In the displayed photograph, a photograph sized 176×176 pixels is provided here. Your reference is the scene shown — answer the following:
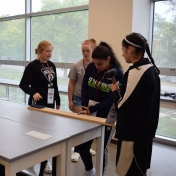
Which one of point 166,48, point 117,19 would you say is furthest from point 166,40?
point 117,19

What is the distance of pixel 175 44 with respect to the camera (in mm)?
3508

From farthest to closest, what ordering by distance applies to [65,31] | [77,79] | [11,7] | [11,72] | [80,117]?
[11,72] < [11,7] < [65,31] < [77,79] < [80,117]

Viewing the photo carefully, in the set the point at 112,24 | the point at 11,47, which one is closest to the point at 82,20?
the point at 112,24

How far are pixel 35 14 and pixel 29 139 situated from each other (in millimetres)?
3714

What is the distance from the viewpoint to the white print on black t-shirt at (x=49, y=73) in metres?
2.94

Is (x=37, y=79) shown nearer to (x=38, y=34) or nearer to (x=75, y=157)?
(x=75, y=157)

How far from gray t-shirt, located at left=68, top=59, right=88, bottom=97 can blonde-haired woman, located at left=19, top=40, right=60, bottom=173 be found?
0.24 meters

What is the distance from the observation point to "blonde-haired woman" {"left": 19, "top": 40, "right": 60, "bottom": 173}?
9.47 feet

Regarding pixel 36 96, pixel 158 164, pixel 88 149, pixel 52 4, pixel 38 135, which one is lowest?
pixel 158 164

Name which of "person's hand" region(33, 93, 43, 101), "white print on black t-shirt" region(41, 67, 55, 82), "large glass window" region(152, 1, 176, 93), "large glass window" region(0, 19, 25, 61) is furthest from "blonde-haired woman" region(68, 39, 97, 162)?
"large glass window" region(0, 19, 25, 61)

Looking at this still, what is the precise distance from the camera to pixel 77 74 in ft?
9.83

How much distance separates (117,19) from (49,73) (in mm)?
1261

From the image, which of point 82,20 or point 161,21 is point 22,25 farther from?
point 161,21

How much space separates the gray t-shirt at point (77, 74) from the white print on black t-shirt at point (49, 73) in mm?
216
